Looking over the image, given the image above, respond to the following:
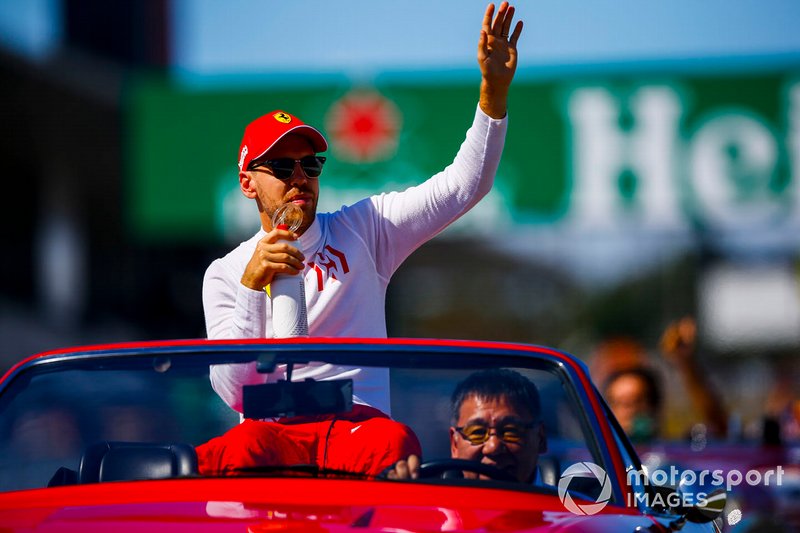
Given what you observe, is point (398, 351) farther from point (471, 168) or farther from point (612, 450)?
point (471, 168)

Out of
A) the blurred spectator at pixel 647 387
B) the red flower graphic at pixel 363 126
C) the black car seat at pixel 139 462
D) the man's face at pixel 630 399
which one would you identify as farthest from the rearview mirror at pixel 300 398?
the red flower graphic at pixel 363 126

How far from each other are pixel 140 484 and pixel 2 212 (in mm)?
26719

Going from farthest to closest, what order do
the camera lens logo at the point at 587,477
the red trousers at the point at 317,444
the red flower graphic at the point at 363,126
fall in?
the red flower graphic at the point at 363,126 → the red trousers at the point at 317,444 → the camera lens logo at the point at 587,477

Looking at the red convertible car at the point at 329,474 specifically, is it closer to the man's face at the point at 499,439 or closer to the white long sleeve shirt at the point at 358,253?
the man's face at the point at 499,439

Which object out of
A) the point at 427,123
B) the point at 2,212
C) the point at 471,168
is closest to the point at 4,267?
the point at 2,212

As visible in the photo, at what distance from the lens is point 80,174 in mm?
30391

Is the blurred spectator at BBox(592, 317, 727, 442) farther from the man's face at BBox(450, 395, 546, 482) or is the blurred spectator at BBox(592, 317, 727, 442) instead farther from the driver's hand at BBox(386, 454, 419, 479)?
the driver's hand at BBox(386, 454, 419, 479)

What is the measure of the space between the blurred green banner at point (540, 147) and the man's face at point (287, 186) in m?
11.7

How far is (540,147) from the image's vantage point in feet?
54.2

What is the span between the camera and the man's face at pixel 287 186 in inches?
172

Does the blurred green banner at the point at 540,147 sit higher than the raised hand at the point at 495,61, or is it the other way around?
the blurred green banner at the point at 540,147

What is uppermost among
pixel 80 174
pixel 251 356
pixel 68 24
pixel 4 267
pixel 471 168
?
pixel 68 24

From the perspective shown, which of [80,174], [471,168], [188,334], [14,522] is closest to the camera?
[14,522]

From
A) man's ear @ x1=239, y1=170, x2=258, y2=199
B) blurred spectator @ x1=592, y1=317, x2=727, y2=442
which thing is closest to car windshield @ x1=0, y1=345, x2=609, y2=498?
man's ear @ x1=239, y1=170, x2=258, y2=199
